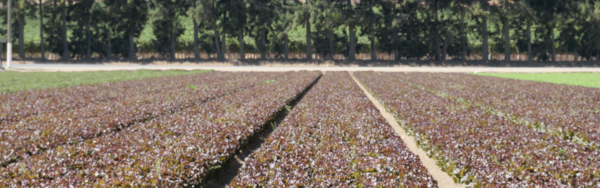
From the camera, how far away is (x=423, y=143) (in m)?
8.97

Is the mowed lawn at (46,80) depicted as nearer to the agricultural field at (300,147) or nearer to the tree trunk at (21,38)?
the agricultural field at (300,147)

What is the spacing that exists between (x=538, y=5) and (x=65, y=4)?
232 feet

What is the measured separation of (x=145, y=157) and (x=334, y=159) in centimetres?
309

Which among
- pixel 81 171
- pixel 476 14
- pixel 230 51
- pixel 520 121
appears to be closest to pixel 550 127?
pixel 520 121

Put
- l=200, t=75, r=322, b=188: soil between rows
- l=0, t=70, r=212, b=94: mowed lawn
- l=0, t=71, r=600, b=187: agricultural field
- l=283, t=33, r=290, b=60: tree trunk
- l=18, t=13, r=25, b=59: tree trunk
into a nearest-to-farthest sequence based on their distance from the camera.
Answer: l=0, t=71, r=600, b=187: agricultural field, l=200, t=75, r=322, b=188: soil between rows, l=0, t=70, r=212, b=94: mowed lawn, l=283, t=33, r=290, b=60: tree trunk, l=18, t=13, r=25, b=59: tree trunk

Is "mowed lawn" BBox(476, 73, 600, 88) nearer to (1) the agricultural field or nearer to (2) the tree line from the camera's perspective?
(1) the agricultural field

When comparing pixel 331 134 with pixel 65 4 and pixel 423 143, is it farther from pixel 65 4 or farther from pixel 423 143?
pixel 65 4

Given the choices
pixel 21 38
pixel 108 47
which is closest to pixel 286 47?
pixel 108 47

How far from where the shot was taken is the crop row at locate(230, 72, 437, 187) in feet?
19.3

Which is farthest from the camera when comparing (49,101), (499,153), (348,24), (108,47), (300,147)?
(108,47)

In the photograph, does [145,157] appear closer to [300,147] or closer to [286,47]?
[300,147]

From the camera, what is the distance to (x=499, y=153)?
7129 millimetres

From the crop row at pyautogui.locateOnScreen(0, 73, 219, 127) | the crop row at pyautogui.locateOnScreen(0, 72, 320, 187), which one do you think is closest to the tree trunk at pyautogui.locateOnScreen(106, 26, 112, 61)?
the crop row at pyautogui.locateOnScreen(0, 73, 219, 127)

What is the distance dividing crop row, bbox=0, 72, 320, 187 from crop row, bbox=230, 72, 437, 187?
2.50 feet
